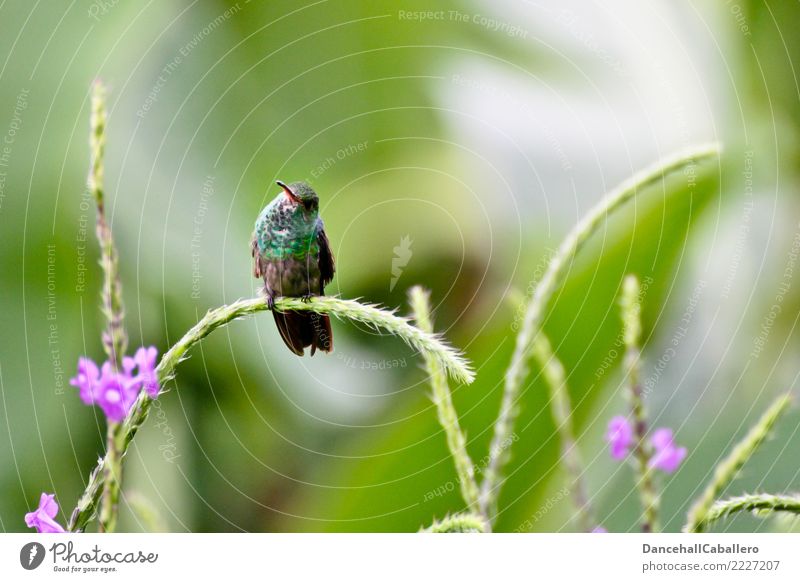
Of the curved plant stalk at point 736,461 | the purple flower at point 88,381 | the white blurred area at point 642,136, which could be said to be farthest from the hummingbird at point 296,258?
the curved plant stalk at point 736,461

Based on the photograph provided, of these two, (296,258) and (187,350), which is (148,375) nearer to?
(187,350)

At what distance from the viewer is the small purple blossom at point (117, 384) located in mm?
477

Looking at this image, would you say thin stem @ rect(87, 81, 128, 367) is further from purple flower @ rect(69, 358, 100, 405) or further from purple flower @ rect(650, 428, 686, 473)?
purple flower @ rect(650, 428, 686, 473)

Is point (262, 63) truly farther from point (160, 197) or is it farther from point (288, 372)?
point (288, 372)

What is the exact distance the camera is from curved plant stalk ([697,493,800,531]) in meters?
0.50

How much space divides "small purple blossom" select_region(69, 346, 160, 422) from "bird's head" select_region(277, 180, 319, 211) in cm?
35

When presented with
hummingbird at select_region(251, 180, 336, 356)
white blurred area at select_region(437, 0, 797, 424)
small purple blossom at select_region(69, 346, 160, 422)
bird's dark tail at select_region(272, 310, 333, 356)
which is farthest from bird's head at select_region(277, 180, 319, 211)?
small purple blossom at select_region(69, 346, 160, 422)

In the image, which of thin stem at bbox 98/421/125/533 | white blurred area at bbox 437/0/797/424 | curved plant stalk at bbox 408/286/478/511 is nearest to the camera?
thin stem at bbox 98/421/125/533

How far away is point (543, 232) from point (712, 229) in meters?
0.22

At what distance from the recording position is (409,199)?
99 cm

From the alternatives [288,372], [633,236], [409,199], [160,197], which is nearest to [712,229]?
[633,236]
